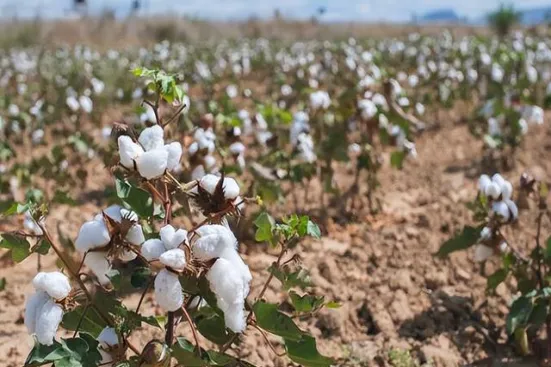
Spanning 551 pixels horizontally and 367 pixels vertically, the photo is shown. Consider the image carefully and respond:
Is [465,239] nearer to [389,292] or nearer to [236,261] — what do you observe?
[389,292]

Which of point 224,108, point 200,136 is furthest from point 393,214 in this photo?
point 200,136

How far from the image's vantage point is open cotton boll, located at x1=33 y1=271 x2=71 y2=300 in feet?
4.54

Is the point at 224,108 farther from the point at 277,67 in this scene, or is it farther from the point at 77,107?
the point at 277,67

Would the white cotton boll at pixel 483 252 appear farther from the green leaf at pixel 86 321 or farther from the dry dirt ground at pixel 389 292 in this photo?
the green leaf at pixel 86 321

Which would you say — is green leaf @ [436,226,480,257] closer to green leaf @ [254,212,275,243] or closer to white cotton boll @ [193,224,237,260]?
green leaf @ [254,212,275,243]

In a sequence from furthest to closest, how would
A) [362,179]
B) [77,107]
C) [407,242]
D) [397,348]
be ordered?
1. [77,107]
2. [362,179]
3. [407,242]
4. [397,348]

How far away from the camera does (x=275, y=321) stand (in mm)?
1513

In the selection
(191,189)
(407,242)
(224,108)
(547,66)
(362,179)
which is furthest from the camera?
(547,66)

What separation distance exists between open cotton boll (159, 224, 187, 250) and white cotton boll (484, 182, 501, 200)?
4.27 feet

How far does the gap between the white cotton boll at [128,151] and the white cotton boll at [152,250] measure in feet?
0.66

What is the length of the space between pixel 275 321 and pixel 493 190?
1.12m

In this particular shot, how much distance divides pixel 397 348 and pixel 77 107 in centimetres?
357

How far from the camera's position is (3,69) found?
11.0 meters

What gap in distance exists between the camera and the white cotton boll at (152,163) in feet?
4.82
